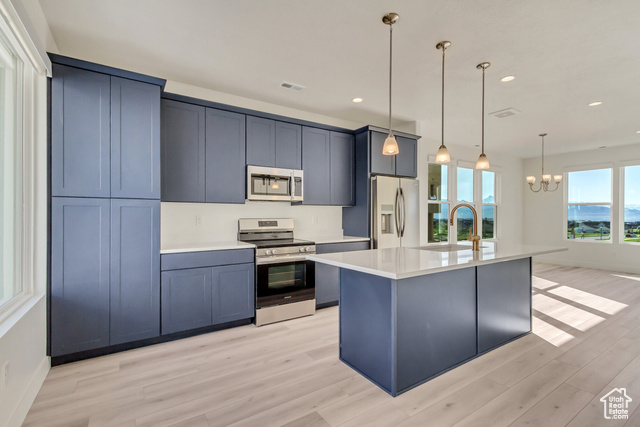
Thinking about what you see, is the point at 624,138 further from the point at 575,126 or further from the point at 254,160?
the point at 254,160

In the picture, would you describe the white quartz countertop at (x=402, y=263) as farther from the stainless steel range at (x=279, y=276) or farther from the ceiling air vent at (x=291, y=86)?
the ceiling air vent at (x=291, y=86)

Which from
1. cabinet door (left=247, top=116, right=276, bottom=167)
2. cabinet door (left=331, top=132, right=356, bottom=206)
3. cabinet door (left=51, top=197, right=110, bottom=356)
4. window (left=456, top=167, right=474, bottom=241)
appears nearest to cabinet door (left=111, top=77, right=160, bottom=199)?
cabinet door (left=51, top=197, right=110, bottom=356)

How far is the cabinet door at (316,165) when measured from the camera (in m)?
4.14

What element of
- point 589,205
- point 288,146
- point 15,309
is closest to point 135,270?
point 15,309

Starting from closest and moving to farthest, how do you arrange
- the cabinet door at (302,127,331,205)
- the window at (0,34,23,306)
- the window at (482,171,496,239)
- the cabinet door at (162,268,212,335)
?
1. the window at (0,34,23,306)
2. the cabinet door at (162,268,212,335)
3. the cabinet door at (302,127,331,205)
4. the window at (482,171,496,239)

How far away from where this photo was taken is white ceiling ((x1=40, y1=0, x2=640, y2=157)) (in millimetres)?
2223

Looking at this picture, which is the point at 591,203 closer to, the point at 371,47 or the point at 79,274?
the point at 371,47

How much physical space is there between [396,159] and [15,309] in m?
4.29

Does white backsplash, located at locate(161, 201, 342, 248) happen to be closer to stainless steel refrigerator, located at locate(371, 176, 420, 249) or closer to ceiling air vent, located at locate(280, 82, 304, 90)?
stainless steel refrigerator, located at locate(371, 176, 420, 249)

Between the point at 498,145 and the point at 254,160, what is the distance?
5431 mm

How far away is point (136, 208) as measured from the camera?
2764 millimetres

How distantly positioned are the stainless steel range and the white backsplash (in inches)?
6.2

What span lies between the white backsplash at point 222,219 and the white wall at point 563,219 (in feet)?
20.1

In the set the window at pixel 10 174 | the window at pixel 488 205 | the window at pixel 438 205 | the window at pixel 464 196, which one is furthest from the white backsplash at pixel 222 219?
the window at pixel 488 205
